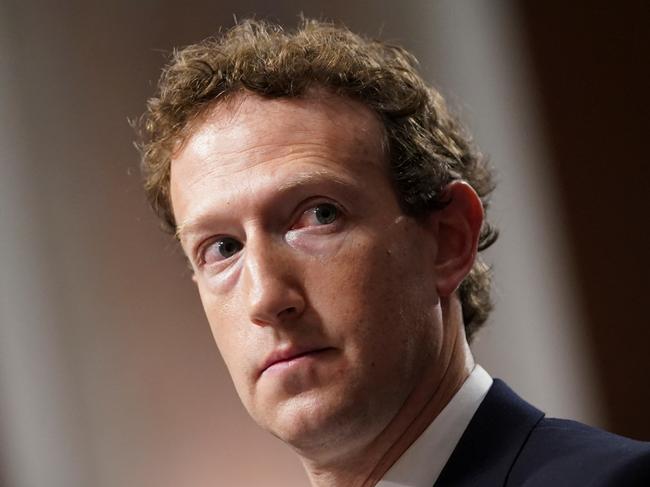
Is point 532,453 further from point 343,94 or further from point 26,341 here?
Answer: point 26,341

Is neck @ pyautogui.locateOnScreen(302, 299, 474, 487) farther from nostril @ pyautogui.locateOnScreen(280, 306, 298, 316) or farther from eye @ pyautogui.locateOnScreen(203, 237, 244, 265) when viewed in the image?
eye @ pyautogui.locateOnScreen(203, 237, 244, 265)

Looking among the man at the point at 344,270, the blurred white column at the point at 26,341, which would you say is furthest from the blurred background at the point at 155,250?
the man at the point at 344,270

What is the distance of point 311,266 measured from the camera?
135cm

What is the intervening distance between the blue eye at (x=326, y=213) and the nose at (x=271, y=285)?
0.22ft

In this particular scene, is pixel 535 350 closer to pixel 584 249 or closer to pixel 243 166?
pixel 584 249

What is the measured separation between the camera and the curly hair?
148cm

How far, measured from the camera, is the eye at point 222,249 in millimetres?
1448

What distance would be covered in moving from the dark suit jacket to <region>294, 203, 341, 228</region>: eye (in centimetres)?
36

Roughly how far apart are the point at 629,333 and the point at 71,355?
123cm

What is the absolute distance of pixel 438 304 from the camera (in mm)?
1440

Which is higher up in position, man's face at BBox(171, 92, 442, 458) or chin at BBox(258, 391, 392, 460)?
man's face at BBox(171, 92, 442, 458)

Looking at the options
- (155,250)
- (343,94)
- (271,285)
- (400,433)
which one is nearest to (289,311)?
(271,285)

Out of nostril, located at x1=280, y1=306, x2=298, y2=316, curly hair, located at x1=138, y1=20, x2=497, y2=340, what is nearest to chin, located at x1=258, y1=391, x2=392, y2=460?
nostril, located at x1=280, y1=306, x2=298, y2=316

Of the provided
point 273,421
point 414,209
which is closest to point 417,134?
point 414,209
